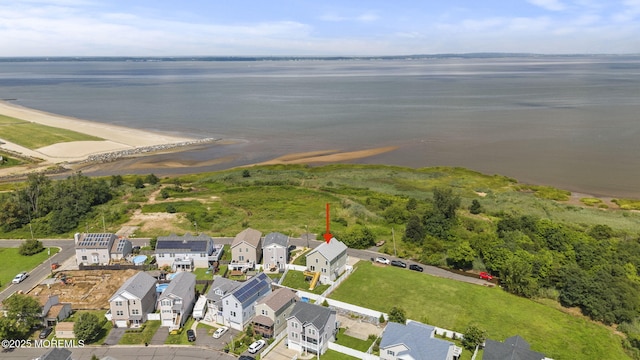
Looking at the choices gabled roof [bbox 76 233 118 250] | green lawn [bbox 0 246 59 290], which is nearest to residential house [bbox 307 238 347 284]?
gabled roof [bbox 76 233 118 250]

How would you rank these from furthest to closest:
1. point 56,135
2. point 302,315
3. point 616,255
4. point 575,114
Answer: point 575,114 < point 56,135 < point 616,255 < point 302,315

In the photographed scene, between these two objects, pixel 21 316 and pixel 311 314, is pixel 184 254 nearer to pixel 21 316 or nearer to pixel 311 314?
pixel 21 316

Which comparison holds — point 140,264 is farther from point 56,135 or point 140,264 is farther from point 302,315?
point 56,135

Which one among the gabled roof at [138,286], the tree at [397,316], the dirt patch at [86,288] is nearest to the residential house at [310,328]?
the tree at [397,316]

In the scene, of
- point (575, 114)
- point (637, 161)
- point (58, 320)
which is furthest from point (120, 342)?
point (575, 114)

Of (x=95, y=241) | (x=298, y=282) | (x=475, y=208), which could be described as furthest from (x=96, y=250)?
(x=475, y=208)

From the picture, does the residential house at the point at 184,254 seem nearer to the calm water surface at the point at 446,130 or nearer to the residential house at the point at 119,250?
the residential house at the point at 119,250
